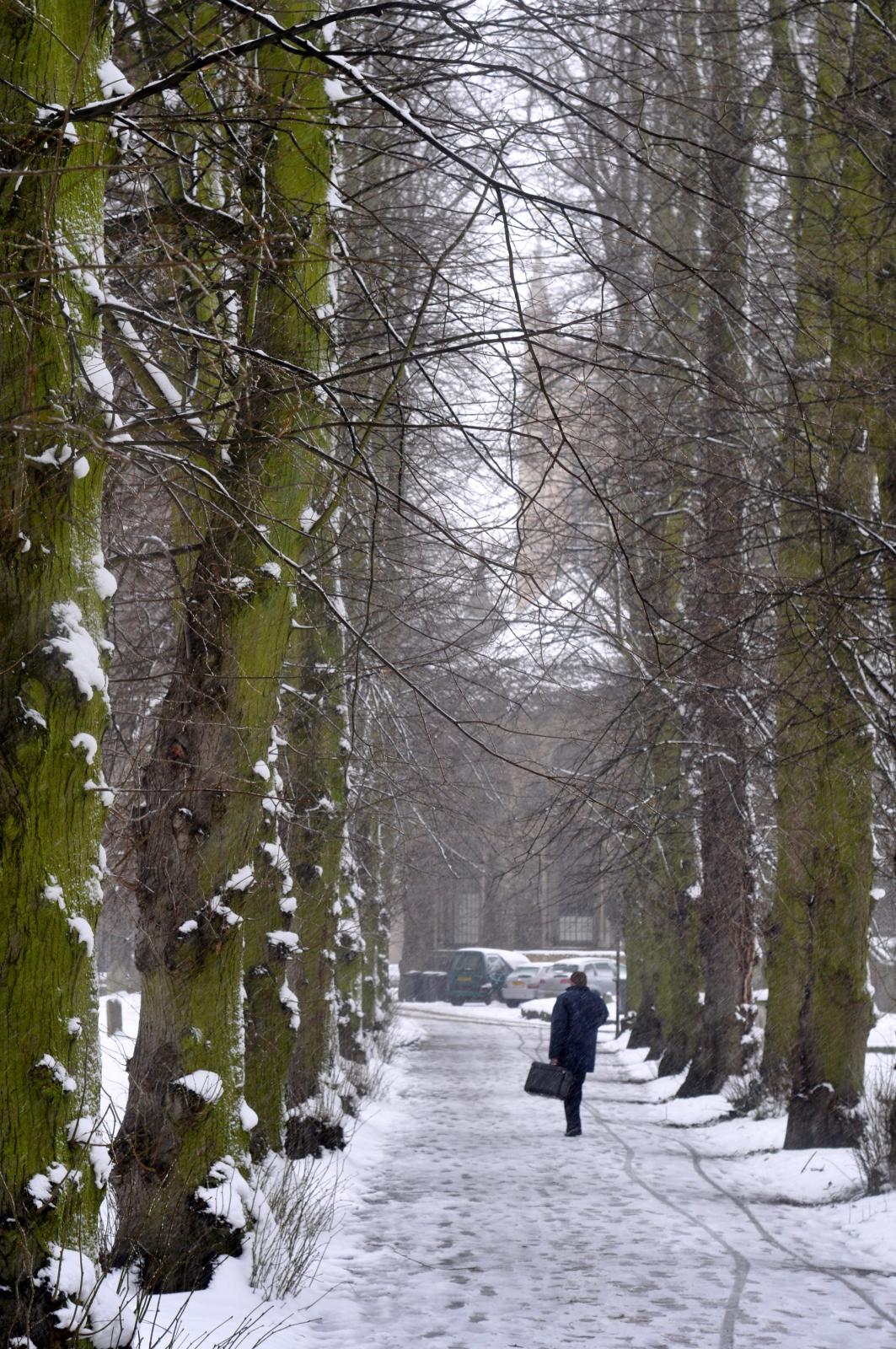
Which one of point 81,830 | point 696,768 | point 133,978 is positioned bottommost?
point 133,978

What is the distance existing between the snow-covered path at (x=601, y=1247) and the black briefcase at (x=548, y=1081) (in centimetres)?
55

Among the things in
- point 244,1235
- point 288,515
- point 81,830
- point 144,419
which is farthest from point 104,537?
point 244,1235

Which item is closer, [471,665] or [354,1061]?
[354,1061]

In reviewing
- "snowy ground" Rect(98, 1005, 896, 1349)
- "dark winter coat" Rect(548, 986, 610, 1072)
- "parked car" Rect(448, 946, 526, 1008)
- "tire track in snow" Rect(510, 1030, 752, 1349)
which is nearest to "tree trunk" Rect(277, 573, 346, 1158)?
"snowy ground" Rect(98, 1005, 896, 1349)

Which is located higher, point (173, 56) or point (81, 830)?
point (173, 56)

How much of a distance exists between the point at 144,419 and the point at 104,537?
253cm

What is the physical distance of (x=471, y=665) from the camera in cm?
2067

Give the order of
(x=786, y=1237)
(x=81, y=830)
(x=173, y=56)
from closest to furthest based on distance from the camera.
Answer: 1. (x=81, y=830)
2. (x=173, y=56)
3. (x=786, y=1237)

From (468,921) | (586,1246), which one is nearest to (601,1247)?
(586,1246)

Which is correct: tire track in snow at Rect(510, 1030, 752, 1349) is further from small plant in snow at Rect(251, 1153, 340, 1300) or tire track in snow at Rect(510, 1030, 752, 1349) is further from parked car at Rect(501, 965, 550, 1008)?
parked car at Rect(501, 965, 550, 1008)

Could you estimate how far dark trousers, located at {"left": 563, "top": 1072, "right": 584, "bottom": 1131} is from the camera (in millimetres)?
16047

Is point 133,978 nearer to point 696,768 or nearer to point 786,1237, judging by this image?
point 696,768

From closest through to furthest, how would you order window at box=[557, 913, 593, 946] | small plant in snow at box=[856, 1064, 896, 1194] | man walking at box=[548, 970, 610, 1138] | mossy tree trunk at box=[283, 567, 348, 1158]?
1. small plant in snow at box=[856, 1064, 896, 1194]
2. mossy tree trunk at box=[283, 567, 348, 1158]
3. man walking at box=[548, 970, 610, 1138]
4. window at box=[557, 913, 593, 946]

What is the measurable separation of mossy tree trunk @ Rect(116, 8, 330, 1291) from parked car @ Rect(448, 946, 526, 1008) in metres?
44.1
